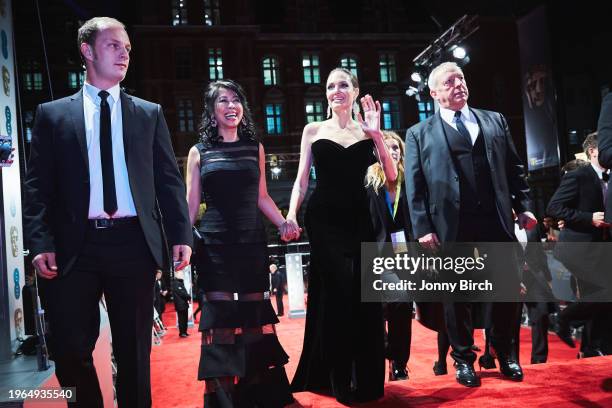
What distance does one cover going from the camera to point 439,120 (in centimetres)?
356

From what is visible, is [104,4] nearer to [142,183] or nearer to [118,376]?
[142,183]

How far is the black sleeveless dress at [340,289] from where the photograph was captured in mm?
3293

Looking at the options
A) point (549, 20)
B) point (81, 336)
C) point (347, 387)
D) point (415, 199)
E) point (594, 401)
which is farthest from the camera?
point (549, 20)

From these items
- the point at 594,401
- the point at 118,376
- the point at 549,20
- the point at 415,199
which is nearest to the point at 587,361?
the point at 594,401

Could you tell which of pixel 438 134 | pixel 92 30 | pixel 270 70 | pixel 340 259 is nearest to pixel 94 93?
pixel 92 30

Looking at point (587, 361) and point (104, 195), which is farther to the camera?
A: point (587, 361)

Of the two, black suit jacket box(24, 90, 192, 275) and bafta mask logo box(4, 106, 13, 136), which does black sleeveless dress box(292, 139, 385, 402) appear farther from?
bafta mask logo box(4, 106, 13, 136)

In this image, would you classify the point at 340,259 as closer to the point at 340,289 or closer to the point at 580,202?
the point at 340,289

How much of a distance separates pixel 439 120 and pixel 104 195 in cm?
217

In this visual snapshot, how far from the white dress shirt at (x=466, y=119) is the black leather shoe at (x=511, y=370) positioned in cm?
141

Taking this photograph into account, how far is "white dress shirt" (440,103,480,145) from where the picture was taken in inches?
139

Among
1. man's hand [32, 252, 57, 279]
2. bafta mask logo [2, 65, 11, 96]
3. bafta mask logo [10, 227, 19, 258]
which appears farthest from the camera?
bafta mask logo [2, 65, 11, 96]

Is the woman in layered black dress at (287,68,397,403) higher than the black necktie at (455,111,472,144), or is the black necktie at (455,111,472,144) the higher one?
the black necktie at (455,111,472,144)

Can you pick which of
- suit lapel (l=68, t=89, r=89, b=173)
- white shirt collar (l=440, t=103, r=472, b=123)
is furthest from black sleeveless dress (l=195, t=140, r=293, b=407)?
white shirt collar (l=440, t=103, r=472, b=123)
